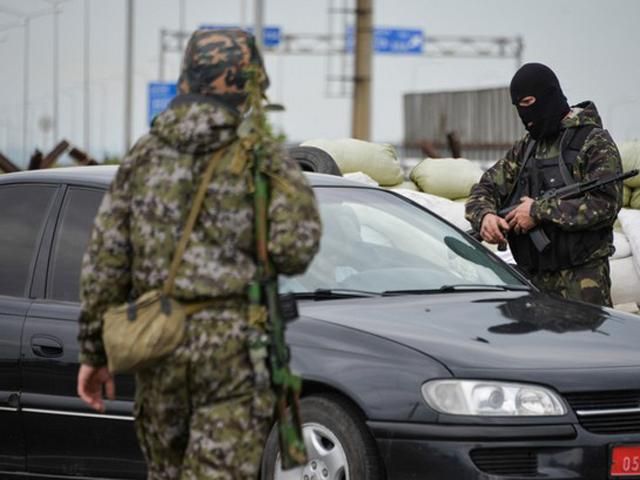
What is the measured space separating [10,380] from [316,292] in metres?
1.33

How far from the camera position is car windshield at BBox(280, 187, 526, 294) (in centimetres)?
664

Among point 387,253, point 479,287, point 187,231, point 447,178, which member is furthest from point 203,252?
point 447,178

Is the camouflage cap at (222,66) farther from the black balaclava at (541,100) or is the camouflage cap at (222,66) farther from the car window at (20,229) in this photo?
the black balaclava at (541,100)

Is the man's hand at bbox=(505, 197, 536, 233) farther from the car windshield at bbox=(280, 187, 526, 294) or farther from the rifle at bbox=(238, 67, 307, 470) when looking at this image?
the rifle at bbox=(238, 67, 307, 470)

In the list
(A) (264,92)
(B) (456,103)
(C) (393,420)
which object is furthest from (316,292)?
(B) (456,103)

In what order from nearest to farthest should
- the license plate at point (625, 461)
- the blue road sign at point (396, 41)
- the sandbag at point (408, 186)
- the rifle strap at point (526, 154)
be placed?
the license plate at point (625, 461)
the rifle strap at point (526, 154)
the sandbag at point (408, 186)
the blue road sign at point (396, 41)

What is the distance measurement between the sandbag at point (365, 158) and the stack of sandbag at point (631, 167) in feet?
5.76

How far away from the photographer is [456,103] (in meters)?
36.7

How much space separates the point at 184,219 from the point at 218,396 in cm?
49

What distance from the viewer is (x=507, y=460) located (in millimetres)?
5555

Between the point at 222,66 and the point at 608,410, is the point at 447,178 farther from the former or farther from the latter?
the point at 222,66

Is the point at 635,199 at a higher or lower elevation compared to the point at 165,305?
lower

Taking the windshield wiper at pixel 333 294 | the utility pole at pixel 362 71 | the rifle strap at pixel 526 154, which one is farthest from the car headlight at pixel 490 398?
the utility pole at pixel 362 71

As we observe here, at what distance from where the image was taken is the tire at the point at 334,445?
5.71 m
